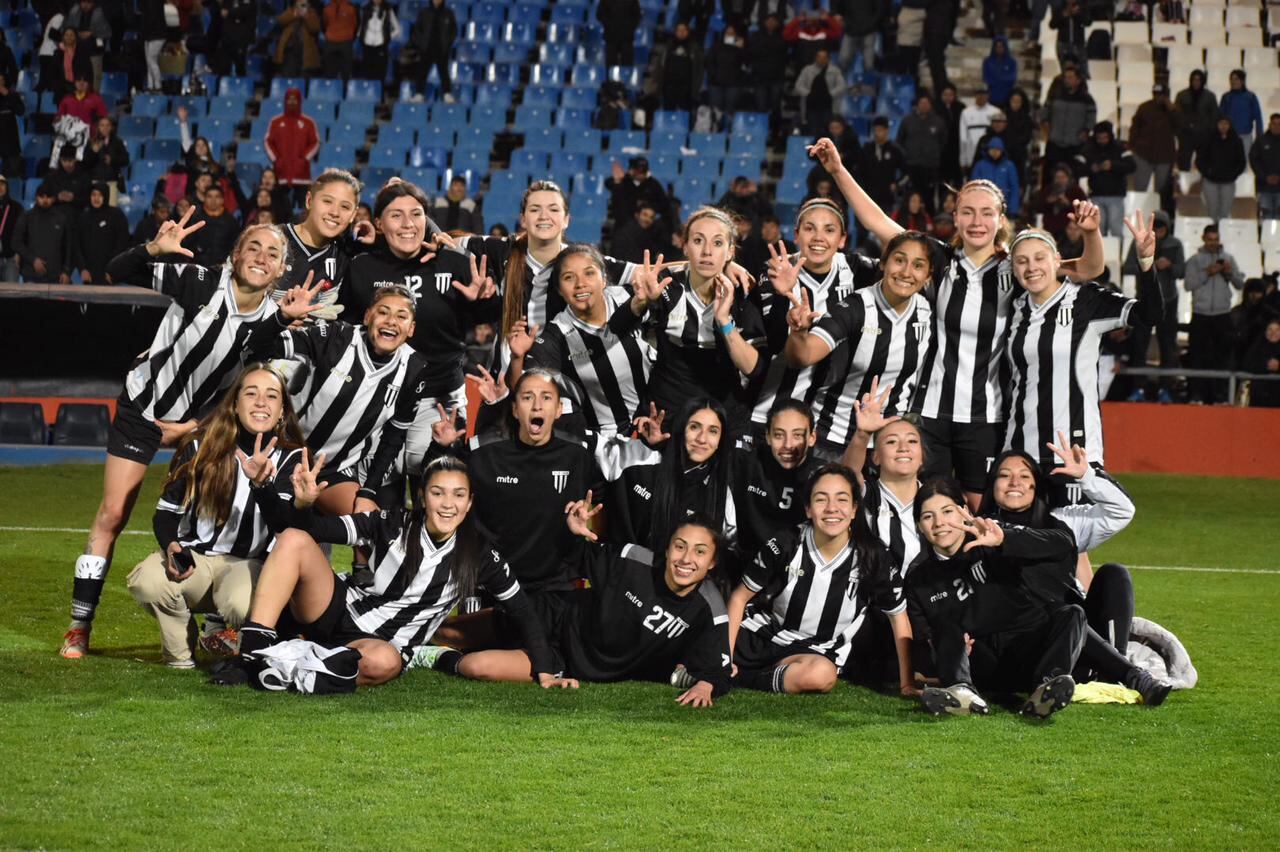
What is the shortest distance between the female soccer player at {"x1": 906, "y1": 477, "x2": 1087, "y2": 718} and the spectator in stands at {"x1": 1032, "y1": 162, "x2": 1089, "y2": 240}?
9.11m

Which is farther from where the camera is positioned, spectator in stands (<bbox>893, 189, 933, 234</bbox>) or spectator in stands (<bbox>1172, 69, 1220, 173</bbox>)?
spectator in stands (<bbox>1172, 69, 1220, 173</bbox>)

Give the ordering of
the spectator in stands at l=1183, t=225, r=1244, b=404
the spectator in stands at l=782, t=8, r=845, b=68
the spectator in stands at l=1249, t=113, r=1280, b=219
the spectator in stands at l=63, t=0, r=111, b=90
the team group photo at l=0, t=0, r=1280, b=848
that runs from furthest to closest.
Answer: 1. the spectator in stands at l=63, t=0, r=111, b=90
2. the spectator in stands at l=782, t=8, r=845, b=68
3. the spectator in stands at l=1249, t=113, r=1280, b=219
4. the spectator in stands at l=1183, t=225, r=1244, b=404
5. the team group photo at l=0, t=0, r=1280, b=848

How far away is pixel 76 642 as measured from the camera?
5.92 meters

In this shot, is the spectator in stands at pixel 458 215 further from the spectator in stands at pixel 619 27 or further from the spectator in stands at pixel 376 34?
the spectator in stands at pixel 376 34

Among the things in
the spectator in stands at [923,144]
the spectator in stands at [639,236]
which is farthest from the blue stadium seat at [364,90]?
the spectator in stands at [923,144]

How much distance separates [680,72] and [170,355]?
487 inches

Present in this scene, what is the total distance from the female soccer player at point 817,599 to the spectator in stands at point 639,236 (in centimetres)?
760

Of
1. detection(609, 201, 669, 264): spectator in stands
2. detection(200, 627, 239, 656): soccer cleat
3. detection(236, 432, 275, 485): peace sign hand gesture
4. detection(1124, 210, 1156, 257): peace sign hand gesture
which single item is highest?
detection(609, 201, 669, 264): spectator in stands

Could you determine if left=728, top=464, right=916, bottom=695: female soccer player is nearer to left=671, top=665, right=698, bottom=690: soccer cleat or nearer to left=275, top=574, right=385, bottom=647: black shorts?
left=671, top=665, right=698, bottom=690: soccer cleat

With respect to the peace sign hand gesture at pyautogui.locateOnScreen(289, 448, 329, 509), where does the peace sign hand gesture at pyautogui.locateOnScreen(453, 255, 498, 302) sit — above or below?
above

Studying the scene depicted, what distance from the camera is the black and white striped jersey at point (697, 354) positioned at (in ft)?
20.8

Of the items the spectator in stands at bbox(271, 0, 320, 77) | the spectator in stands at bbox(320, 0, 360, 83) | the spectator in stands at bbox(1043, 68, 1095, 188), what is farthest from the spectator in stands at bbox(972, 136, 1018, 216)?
the spectator in stands at bbox(271, 0, 320, 77)

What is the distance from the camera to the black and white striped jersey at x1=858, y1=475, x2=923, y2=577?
5.93m

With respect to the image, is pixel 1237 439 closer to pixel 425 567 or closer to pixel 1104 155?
pixel 1104 155
